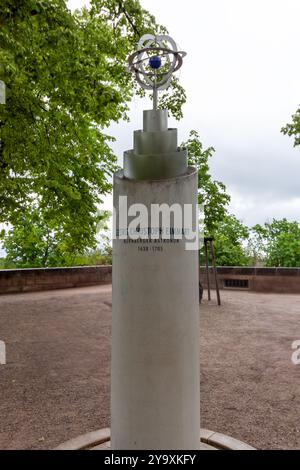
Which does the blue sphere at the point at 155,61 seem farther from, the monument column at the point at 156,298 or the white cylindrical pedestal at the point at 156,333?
Result: the white cylindrical pedestal at the point at 156,333

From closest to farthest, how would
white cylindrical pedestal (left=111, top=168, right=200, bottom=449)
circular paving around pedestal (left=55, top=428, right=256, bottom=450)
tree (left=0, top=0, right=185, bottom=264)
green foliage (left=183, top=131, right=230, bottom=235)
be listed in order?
white cylindrical pedestal (left=111, top=168, right=200, bottom=449), circular paving around pedestal (left=55, top=428, right=256, bottom=450), tree (left=0, top=0, right=185, bottom=264), green foliage (left=183, top=131, right=230, bottom=235)

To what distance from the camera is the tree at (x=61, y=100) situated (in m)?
7.06

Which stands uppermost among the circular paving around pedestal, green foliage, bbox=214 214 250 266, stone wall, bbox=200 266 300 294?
green foliage, bbox=214 214 250 266

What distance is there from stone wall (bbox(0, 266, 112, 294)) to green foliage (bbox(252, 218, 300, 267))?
760 centimetres

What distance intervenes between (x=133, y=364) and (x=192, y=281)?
Result: 70 centimetres

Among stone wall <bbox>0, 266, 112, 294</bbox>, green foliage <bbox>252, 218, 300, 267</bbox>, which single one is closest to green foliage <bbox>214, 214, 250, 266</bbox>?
green foliage <bbox>252, 218, 300, 267</bbox>

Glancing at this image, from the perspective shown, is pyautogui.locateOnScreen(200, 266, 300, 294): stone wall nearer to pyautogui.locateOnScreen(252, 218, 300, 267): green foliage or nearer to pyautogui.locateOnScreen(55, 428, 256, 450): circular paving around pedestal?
pyautogui.locateOnScreen(252, 218, 300, 267): green foliage

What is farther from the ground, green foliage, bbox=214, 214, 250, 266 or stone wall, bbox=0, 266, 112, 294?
green foliage, bbox=214, 214, 250, 266

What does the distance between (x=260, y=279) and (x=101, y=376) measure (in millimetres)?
11892

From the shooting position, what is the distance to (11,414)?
4.16 metres

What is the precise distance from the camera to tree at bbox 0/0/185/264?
278 inches

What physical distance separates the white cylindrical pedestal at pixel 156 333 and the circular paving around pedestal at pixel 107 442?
840 millimetres

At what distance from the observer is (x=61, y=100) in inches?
331

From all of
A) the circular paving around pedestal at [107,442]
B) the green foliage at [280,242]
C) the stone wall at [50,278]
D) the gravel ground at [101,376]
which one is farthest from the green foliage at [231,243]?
the circular paving around pedestal at [107,442]
